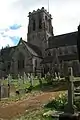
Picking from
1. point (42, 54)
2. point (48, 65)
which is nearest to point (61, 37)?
point (42, 54)

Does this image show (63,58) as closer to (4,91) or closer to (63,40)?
(63,40)

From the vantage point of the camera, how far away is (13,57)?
2562 inches

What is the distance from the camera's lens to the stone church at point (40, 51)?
56781 mm

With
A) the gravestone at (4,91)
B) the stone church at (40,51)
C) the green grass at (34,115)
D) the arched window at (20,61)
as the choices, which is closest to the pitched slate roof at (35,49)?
the stone church at (40,51)

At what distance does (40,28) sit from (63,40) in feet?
28.0

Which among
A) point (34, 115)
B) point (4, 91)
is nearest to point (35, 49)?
point (4, 91)

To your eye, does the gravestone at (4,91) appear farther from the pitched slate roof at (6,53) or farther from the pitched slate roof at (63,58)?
the pitched slate roof at (6,53)

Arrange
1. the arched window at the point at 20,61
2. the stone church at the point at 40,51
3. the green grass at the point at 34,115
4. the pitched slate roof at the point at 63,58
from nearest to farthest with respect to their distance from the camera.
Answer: the green grass at the point at 34,115
the pitched slate roof at the point at 63,58
the stone church at the point at 40,51
the arched window at the point at 20,61

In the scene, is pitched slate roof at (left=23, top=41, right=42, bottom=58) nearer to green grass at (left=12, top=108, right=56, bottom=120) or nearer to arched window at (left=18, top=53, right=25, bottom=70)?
arched window at (left=18, top=53, right=25, bottom=70)

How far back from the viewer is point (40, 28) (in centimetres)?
6706

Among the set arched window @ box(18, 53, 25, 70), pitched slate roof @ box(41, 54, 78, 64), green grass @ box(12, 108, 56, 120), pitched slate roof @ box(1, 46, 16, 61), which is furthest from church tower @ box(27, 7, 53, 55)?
green grass @ box(12, 108, 56, 120)

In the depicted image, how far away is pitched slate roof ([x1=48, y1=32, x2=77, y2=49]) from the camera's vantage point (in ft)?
199

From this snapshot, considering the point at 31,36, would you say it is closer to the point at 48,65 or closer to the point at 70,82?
the point at 48,65

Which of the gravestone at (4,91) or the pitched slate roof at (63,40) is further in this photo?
the pitched slate roof at (63,40)
